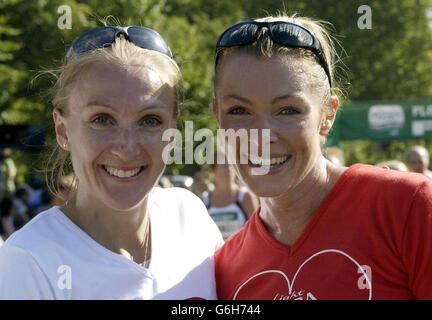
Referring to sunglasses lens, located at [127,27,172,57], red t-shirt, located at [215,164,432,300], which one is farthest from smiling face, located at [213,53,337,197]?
sunglasses lens, located at [127,27,172,57]

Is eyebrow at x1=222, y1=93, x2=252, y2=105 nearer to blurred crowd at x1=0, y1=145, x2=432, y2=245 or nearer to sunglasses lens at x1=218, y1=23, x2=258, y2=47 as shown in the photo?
sunglasses lens at x1=218, y1=23, x2=258, y2=47

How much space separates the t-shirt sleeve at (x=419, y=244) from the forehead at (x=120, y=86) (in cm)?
109

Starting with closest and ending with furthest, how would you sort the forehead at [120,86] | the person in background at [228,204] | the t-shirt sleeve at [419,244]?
the t-shirt sleeve at [419,244] < the forehead at [120,86] < the person in background at [228,204]

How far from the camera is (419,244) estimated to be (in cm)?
212

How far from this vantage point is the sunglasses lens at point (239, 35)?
Result: 8.03 ft

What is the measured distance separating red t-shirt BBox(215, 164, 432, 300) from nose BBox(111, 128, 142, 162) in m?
0.74

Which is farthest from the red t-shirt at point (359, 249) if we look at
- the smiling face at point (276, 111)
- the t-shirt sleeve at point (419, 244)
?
the smiling face at point (276, 111)

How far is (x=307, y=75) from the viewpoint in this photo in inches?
95.1

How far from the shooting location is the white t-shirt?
84.0 inches

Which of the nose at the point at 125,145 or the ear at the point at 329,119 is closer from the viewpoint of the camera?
the nose at the point at 125,145

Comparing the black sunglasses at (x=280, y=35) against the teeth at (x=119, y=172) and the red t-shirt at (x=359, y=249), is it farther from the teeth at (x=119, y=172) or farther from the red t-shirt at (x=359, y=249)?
the teeth at (x=119, y=172)

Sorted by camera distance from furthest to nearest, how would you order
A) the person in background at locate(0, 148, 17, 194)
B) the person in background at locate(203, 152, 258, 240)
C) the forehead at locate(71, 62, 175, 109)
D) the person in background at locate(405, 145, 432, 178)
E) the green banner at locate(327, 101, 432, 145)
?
the person in background at locate(0, 148, 17, 194), the green banner at locate(327, 101, 432, 145), the person in background at locate(405, 145, 432, 178), the person in background at locate(203, 152, 258, 240), the forehead at locate(71, 62, 175, 109)

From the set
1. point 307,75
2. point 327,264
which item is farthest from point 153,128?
point 327,264

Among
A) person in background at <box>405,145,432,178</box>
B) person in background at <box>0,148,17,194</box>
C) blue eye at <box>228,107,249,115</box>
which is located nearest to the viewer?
blue eye at <box>228,107,249,115</box>
